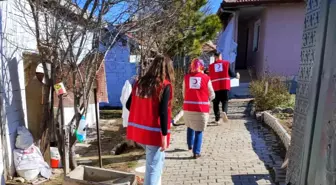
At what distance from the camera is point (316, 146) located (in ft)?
3.28

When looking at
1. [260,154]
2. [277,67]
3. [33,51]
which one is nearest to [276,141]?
[260,154]

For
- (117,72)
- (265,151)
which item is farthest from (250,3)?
(265,151)

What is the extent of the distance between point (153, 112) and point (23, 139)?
7.47 ft

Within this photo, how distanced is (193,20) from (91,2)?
6510 millimetres

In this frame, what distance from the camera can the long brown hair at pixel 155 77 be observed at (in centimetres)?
345

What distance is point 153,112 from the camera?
Result: 11.4 ft

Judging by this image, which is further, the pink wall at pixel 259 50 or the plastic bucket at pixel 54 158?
the pink wall at pixel 259 50

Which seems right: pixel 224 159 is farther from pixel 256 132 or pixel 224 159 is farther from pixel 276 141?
pixel 256 132

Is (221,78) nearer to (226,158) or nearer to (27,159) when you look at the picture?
(226,158)

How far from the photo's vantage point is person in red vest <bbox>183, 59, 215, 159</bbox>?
203 inches

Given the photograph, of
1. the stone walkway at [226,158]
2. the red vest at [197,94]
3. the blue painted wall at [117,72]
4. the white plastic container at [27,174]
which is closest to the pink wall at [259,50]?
the stone walkway at [226,158]

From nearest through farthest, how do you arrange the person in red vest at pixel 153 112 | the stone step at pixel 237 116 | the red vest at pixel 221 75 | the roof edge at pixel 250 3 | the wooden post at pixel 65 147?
the person in red vest at pixel 153 112
the wooden post at pixel 65 147
the red vest at pixel 221 75
the stone step at pixel 237 116
the roof edge at pixel 250 3

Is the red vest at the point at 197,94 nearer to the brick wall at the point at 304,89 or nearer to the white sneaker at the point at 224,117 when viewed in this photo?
the white sneaker at the point at 224,117

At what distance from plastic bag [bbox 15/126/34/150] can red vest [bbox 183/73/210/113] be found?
2.64m
